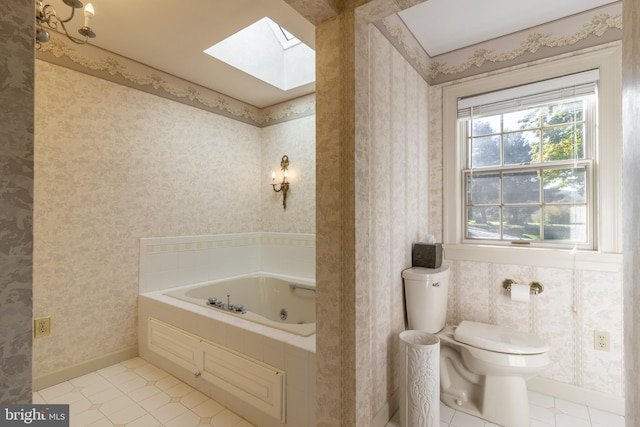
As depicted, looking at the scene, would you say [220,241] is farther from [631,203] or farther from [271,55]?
[631,203]

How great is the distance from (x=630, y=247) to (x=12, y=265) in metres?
1.16

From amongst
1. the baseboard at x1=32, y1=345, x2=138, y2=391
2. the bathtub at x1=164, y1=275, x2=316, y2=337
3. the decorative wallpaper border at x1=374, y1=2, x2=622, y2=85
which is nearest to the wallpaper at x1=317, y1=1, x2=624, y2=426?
the decorative wallpaper border at x1=374, y1=2, x2=622, y2=85

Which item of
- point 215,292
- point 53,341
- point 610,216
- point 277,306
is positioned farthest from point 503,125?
point 53,341


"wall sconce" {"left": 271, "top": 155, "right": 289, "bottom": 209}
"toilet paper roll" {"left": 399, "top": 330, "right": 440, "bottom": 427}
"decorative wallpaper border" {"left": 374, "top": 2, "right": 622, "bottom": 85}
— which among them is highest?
"decorative wallpaper border" {"left": 374, "top": 2, "right": 622, "bottom": 85}

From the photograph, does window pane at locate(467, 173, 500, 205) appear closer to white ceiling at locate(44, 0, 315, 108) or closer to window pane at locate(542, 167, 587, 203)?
window pane at locate(542, 167, 587, 203)

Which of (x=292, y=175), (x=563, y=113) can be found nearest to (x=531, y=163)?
(x=563, y=113)

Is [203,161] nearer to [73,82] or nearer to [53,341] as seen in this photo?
[73,82]

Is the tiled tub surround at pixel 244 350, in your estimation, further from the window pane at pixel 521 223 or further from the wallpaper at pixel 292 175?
the window pane at pixel 521 223

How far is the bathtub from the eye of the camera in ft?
9.31

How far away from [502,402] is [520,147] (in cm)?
170

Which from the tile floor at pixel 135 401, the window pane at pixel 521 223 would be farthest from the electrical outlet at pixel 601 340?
the tile floor at pixel 135 401

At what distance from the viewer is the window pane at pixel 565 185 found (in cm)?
196

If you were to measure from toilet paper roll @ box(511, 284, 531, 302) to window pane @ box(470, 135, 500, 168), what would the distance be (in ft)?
3.00

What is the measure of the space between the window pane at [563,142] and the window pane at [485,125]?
0.31 meters
